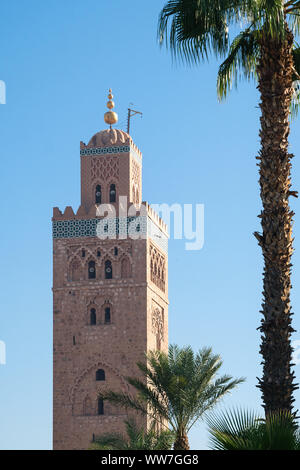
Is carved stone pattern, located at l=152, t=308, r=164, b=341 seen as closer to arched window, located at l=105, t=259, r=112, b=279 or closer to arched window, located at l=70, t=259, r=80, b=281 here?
arched window, located at l=105, t=259, r=112, b=279

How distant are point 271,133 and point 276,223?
1404 millimetres

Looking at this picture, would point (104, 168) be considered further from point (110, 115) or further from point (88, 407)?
point (88, 407)

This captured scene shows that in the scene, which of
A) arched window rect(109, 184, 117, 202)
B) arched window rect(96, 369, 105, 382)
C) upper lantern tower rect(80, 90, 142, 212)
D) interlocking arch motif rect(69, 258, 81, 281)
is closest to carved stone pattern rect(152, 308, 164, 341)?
arched window rect(96, 369, 105, 382)

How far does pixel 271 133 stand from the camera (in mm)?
16438

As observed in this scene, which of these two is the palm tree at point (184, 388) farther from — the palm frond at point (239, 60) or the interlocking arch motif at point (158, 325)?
the interlocking arch motif at point (158, 325)

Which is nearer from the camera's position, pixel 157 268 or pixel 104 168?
pixel 104 168

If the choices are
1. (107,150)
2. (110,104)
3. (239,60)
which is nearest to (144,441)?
(239,60)

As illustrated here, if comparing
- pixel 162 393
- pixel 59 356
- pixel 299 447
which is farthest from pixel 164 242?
pixel 299 447

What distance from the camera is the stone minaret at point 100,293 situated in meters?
46.1

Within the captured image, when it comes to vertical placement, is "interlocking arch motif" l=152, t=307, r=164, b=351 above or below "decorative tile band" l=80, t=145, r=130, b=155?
below

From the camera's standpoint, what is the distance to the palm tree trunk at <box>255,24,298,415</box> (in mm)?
15969

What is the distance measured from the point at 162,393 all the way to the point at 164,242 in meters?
24.0

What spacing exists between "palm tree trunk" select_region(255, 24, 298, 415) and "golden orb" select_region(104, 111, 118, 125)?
3294 cm
